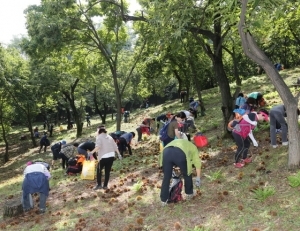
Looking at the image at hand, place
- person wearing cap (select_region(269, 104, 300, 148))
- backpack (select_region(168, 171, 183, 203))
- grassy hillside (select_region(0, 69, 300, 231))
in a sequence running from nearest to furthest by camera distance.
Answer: grassy hillside (select_region(0, 69, 300, 231))
backpack (select_region(168, 171, 183, 203))
person wearing cap (select_region(269, 104, 300, 148))

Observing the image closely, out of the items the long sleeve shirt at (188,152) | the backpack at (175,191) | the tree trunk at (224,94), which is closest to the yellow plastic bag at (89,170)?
the backpack at (175,191)

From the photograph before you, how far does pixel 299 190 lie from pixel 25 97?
24.2m

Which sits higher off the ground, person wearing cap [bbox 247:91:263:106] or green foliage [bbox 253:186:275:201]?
person wearing cap [bbox 247:91:263:106]

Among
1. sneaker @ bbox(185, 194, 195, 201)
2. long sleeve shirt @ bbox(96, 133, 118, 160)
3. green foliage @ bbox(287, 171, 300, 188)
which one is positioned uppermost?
long sleeve shirt @ bbox(96, 133, 118, 160)

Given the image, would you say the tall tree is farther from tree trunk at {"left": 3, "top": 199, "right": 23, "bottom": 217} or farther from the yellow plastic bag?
tree trunk at {"left": 3, "top": 199, "right": 23, "bottom": 217}

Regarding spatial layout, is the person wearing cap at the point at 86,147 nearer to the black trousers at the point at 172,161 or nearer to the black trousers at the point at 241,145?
the black trousers at the point at 241,145

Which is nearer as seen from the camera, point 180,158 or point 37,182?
point 180,158

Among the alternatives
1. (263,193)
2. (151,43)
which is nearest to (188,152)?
(263,193)

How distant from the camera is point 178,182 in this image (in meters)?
6.86

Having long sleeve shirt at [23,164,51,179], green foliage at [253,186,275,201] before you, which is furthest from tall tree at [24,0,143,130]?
green foliage at [253,186,275,201]

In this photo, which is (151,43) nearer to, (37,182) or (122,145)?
(122,145)

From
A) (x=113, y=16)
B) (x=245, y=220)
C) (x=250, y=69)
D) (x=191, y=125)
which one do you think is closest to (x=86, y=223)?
(x=245, y=220)

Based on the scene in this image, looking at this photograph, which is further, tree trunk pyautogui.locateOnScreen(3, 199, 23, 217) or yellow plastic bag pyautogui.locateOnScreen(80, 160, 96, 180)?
yellow plastic bag pyautogui.locateOnScreen(80, 160, 96, 180)

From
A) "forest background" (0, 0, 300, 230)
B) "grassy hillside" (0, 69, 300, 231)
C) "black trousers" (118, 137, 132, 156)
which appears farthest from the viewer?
"black trousers" (118, 137, 132, 156)
